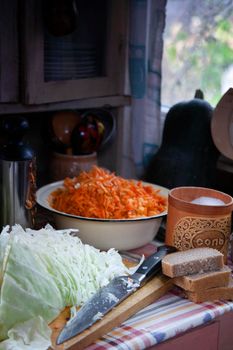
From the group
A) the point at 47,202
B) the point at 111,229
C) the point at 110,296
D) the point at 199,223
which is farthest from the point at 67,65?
the point at 110,296

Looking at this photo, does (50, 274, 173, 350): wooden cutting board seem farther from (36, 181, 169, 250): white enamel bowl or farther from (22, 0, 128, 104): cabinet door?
(22, 0, 128, 104): cabinet door

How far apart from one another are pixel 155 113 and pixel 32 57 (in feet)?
1.55

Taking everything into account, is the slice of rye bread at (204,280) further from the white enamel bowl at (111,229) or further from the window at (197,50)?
the window at (197,50)

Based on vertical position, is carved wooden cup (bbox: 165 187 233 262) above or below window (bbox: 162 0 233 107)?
below

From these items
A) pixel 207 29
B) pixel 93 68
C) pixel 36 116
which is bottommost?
pixel 36 116

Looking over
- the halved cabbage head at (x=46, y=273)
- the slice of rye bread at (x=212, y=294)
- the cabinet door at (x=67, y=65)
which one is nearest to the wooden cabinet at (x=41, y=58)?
the cabinet door at (x=67, y=65)

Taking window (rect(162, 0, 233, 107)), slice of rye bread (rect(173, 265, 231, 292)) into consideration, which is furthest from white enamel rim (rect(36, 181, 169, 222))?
window (rect(162, 0, 233, 107))

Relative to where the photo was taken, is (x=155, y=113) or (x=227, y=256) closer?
(x=227, y=256)

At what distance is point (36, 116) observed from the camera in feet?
5.91

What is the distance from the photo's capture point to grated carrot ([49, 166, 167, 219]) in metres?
1.35

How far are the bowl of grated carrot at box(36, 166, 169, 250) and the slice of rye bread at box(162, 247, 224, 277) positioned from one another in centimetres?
19

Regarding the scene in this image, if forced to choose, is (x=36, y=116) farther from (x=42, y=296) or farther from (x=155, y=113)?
(x=42, y=296)

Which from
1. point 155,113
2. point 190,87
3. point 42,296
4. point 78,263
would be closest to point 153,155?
point 155,113

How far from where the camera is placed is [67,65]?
1597mm
